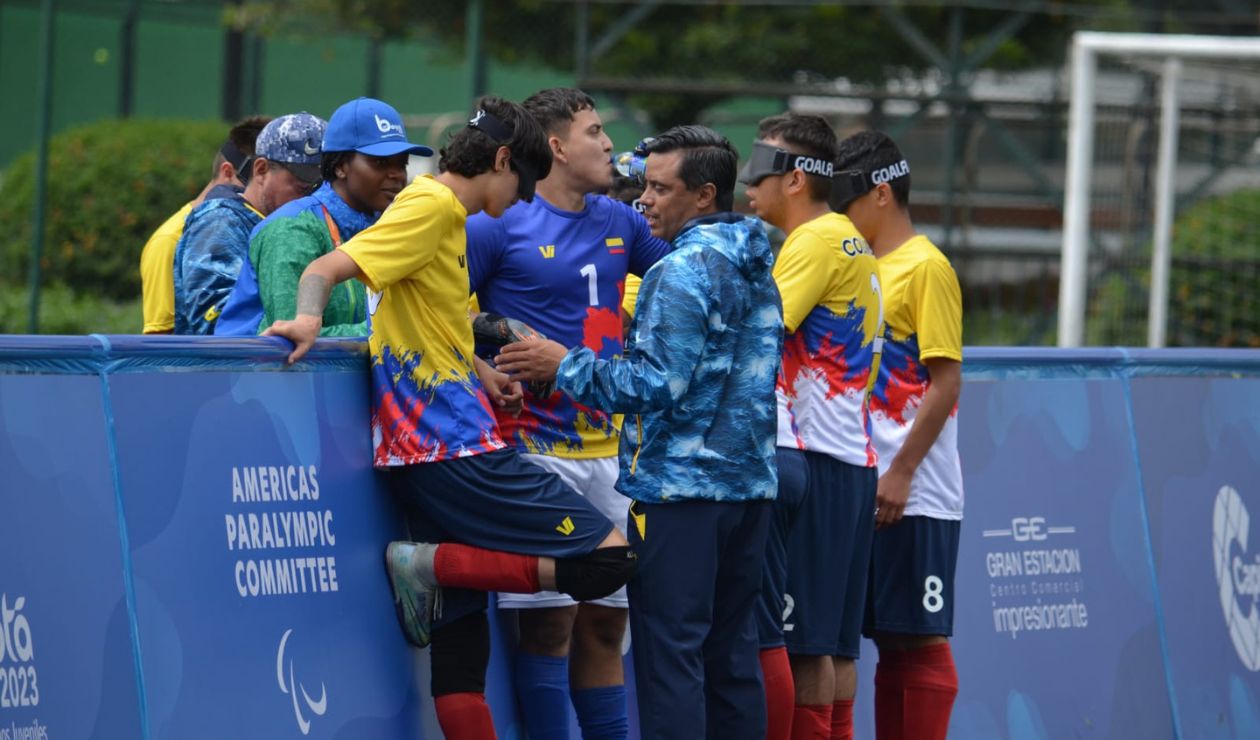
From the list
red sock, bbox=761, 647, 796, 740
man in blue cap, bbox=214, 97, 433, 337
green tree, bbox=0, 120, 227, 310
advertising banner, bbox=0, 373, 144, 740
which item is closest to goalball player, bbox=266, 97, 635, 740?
man in blue cap, bbox=214, 97, 433, 337

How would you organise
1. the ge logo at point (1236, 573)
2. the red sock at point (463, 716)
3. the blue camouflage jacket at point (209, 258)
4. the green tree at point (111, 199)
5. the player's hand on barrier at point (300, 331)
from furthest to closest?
the green tree at point (111, 199) < the ge logo at point (1236, 573) < the blue camouflage jacket at point (209, 258) < the red sock at point (463, 716) < the player's hand on barrier at point (300, 331)

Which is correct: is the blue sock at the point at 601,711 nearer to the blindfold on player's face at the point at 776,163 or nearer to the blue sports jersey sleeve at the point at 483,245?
the blue sports jersey sleeve at the point at 483,245

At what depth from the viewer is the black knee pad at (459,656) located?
5191mm

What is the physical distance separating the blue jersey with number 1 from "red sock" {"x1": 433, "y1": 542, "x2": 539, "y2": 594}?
0.51m

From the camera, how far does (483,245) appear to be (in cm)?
552

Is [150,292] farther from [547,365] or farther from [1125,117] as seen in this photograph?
[1125,117]

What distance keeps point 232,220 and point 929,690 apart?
9.37ft

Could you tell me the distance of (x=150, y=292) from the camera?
696 centimetres

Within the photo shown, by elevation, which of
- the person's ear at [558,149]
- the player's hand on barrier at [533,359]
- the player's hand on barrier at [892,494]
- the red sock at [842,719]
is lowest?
the red sock at [842,719]

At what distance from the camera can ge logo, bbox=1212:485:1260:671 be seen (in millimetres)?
8102

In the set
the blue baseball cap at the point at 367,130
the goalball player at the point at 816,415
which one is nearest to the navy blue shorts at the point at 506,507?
the goalball player at the point at 816,415

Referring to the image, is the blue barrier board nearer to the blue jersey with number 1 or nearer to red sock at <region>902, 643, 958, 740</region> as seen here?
the blue jersey with number 1

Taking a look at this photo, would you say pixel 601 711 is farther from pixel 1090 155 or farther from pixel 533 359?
pixel 1090 155

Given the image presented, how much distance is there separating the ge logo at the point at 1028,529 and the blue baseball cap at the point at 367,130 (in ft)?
10.1
